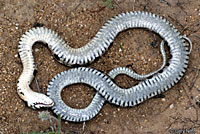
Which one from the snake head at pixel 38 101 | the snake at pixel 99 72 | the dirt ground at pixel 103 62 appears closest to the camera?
the snake head at pixel 38 101

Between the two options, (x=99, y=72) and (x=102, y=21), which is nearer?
(x=99, y=72)

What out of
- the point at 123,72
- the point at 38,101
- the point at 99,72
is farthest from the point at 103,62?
the point at 38,101

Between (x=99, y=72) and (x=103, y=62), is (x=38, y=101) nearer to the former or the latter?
(x=99, y=72)

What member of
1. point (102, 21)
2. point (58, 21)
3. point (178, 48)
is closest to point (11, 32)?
point (58, 21)

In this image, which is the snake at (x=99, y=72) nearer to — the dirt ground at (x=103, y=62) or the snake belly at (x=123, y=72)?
the snake belly at (x=123, y=72)

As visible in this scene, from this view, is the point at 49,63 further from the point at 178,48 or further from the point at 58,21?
the point at 178,48

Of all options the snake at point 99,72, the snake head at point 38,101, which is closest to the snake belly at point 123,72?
the snake at point 99,72

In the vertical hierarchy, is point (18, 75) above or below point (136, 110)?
above
